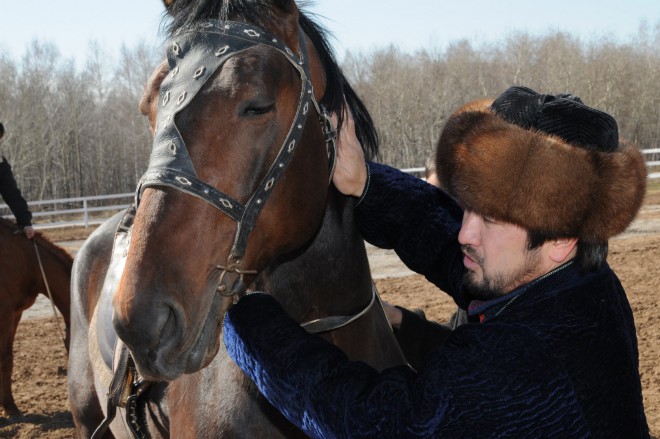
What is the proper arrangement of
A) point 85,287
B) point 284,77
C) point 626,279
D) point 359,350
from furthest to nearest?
point 626,279, point 85,287, point 359,350, point 284,77

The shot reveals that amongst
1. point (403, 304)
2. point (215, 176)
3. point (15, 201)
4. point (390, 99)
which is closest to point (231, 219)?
point (215, 176)

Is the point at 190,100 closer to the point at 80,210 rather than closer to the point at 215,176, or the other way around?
the point at 215,176

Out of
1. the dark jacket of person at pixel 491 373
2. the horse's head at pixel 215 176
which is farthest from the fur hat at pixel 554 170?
the horse's head at pixel 215 176

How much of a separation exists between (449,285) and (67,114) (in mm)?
35502

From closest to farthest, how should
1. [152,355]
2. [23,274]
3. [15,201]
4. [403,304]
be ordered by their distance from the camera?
[152,355] → [23,274] → [15,201] → [403,304]

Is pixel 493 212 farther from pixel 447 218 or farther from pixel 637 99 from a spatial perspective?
pixel 637 99

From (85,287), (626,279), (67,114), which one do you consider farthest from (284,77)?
(67,114)

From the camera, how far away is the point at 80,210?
59.9 ft

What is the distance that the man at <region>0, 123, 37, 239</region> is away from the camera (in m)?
6.74

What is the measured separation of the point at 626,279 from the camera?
830cm

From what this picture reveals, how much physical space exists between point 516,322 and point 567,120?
0.48 meters

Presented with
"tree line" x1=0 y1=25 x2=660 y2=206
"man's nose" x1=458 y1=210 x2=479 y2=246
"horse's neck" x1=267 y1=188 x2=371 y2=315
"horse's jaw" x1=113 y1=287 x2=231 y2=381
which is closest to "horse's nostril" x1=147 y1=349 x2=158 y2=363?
"horse's jaw" x1=113 y1=287 x2=231 y2=381

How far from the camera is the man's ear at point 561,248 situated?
4.92 ft

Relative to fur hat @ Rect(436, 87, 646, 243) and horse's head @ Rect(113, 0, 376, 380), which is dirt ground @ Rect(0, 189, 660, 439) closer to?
fur hat @ Rect(436, 87, 646, 243)
